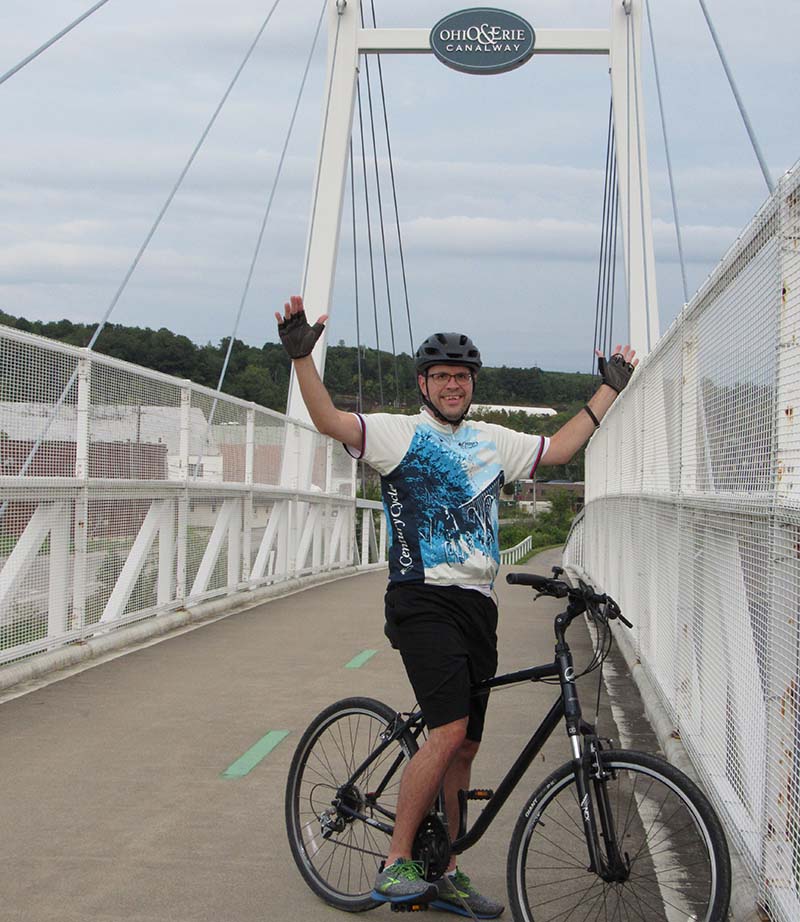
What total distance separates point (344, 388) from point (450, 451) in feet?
96.1

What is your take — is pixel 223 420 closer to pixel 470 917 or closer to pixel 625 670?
pixel 625 670

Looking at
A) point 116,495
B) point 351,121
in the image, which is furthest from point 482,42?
point 116,495

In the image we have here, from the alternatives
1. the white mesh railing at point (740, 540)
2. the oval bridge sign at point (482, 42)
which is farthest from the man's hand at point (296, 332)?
the oval bridge sign at point (482, 42)

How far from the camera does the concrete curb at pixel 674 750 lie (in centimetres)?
411

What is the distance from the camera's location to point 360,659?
33.6 feet

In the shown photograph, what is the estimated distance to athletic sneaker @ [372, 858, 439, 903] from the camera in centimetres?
418

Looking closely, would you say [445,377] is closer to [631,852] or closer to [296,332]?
[296,332]

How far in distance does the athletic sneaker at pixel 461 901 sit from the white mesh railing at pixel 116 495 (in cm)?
455

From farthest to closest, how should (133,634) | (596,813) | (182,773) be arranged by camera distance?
(133,634) < (182,773) < (596,813)

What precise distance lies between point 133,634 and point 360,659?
196 cm

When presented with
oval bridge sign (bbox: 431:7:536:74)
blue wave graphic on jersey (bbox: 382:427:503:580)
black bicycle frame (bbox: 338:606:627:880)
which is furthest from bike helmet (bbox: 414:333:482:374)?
oval bridge sign (bbox: 431:7:536:74)

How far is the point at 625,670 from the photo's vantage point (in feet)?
31.7

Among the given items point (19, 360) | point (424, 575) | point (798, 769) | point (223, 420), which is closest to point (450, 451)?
point (424, 575)

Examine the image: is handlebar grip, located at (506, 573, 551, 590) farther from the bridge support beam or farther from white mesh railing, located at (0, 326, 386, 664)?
the bridge support beam
